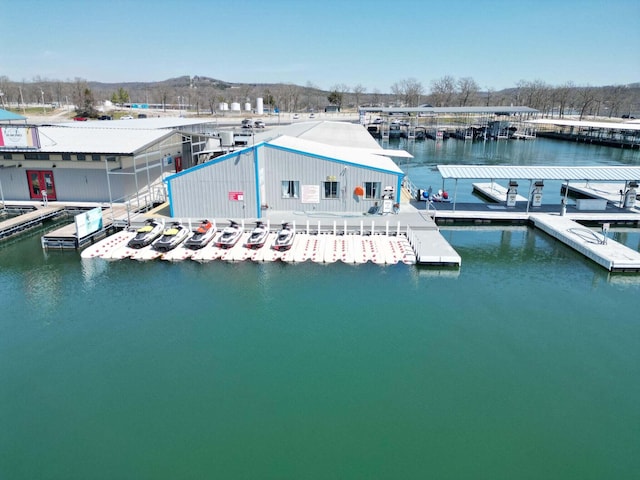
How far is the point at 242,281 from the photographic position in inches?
765

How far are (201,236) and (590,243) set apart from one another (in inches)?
815

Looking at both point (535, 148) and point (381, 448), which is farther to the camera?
point (535, 148)

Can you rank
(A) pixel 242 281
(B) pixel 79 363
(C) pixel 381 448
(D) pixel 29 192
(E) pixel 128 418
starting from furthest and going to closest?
(D) pixel 29 192
(A) pixel 242 281
(B) pixel 79 363
(E) pixel 128 418
(C) pixel 381 448

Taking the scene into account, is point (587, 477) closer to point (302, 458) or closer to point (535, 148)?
point (302, 458)

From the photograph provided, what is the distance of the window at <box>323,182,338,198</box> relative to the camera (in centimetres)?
2586

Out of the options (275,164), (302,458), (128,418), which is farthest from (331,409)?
(275,164)

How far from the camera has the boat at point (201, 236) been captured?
73.2 ft

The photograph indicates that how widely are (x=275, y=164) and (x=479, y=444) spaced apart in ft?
61.4

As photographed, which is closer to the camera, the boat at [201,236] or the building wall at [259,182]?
the boat at [201,236]

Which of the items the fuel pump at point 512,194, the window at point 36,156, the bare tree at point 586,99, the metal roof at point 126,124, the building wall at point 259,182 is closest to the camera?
the building wall at point 259,182

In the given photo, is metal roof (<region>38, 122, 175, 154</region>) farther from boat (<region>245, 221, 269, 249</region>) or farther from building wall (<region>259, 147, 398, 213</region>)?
boat (<region>245, 221, 269, 249</region>)

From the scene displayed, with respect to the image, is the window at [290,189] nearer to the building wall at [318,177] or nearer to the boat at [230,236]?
the building wall at [318,177]

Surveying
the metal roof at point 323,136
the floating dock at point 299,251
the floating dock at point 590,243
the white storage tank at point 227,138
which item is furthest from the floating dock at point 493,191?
the white storage tank at point 227,138

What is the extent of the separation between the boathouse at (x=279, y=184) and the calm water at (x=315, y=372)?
555cm
